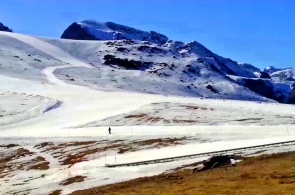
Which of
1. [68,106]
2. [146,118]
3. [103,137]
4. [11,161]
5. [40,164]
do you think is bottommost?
[40,164]

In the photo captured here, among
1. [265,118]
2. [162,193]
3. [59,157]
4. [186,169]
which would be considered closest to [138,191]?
[162,193]

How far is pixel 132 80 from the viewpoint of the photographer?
163625 mm

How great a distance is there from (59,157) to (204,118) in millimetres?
26575

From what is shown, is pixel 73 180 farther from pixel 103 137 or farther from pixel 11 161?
pixel 103 137

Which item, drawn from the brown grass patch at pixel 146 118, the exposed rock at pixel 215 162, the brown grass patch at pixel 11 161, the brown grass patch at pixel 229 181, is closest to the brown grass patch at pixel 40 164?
the brown grass patch at pixel 11 161

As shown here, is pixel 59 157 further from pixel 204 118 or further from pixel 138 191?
pixel 204 118

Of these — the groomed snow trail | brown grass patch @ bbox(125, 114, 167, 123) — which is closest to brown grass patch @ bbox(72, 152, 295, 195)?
the groomed snow trail

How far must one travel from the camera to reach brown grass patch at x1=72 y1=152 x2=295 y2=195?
79.8ft

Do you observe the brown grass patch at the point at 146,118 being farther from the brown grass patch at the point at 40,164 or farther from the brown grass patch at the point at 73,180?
the brown grass patch at the point at 73,180

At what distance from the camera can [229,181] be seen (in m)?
26.5

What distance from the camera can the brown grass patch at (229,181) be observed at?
24.3 m

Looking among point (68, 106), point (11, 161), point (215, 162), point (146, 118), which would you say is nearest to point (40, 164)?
point (11, 161)

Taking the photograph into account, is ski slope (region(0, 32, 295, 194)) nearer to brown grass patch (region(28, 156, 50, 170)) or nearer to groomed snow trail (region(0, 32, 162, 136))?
groomed snow trail (region(0, 32, 162, 136))

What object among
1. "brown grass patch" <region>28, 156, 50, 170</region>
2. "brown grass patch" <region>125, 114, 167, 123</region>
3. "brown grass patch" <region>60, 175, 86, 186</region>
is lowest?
"brown grass patch" <region>60, 175, 86, 186</region>
